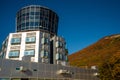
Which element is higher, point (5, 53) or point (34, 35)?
point (34, 35)

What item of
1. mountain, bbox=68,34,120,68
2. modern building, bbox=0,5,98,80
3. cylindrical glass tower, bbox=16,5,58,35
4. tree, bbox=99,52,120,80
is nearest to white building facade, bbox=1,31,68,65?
modern building, bbox=0,5,98,80

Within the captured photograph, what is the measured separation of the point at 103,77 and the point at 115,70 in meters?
3.33

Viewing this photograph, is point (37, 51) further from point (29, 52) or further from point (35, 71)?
point (35, 71)

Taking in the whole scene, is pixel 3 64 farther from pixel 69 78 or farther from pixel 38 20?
pixel 38 20

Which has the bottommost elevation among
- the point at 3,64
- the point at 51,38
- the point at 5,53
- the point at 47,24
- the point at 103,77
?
the point at 103,77

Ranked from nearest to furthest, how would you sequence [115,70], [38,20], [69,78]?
[69,78]
[115,70]
[38,20]

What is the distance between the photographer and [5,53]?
47781 millimetres

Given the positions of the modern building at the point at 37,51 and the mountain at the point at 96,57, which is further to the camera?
the mountain at the point at 96,57

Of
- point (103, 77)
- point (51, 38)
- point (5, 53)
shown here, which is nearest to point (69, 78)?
point (103, 77)

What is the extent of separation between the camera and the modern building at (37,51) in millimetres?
33675

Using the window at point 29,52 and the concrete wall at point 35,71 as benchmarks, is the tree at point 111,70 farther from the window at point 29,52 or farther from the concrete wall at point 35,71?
the window at point 29,52

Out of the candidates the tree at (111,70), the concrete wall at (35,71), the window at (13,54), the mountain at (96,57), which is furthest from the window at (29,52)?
the mountain at (96,57)

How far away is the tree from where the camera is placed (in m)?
44.9

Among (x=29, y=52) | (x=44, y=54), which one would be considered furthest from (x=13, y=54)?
(x=44, y=54)
